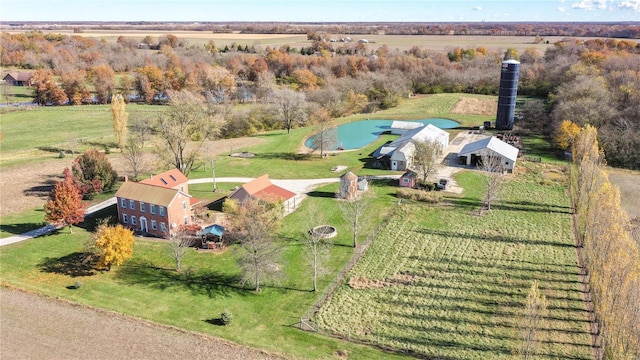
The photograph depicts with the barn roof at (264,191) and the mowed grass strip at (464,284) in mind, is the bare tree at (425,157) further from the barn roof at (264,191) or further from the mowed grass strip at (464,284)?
the barn roof at (264,191)

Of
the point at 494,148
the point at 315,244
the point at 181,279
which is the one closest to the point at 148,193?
the point at 181,279

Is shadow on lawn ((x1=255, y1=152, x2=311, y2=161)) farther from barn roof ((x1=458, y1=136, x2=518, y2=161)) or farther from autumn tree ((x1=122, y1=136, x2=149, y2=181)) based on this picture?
barn roof ((x1=458, y1=136, x2=518, y2=161))

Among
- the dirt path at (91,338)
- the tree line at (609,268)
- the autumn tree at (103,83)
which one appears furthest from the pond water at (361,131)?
the autumn tree at (103,83)

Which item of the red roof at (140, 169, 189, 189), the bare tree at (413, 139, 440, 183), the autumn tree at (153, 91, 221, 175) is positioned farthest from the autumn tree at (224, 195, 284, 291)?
the bare tree at (413, 139, 440, 183)

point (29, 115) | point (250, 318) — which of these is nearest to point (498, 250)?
point (250, 318)

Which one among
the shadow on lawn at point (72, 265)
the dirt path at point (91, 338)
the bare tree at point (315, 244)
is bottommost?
the dirt path at point (91, 338)
